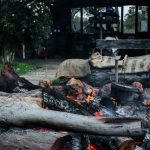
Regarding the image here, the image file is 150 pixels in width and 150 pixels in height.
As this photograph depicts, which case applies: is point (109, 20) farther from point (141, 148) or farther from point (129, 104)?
point (141, 148)

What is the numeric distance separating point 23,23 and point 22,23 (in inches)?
1.5

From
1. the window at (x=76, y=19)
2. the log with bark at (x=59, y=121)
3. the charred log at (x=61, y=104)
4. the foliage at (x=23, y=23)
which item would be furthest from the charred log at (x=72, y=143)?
the window at (x=76, y=19)

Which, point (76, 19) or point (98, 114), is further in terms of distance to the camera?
point (76, 19)

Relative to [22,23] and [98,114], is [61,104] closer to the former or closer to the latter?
[98,114]

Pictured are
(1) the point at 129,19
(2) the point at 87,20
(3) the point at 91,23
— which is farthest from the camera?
(2) the point at 87,20

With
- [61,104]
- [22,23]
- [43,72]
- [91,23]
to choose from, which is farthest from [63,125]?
[91,23]

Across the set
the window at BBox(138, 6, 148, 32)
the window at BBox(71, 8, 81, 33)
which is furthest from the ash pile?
the window at BBox(71, 8, 81, 33)

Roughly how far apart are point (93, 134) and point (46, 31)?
47.6 feet

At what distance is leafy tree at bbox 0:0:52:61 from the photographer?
18359 millimetres

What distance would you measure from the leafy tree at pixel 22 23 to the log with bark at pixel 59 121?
1291 cm

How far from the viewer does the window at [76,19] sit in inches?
919

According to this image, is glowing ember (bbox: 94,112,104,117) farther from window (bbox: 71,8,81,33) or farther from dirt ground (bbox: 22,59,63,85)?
window (bbox: 71,8,81,33)

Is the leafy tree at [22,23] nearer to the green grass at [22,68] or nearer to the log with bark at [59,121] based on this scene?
the green grass at [22,68]

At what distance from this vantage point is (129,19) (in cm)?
2230
